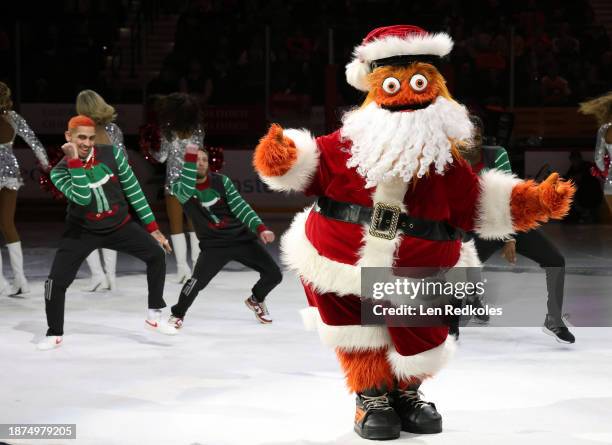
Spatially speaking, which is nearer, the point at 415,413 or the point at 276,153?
the point at 276,153

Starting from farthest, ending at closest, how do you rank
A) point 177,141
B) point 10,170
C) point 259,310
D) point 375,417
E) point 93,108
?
point 177,141 → point 10,170 → point 93,108 → point 259,310 → point 375,417

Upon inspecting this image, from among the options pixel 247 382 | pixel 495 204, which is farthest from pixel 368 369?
pixel 247 382

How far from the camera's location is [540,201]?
4.75m

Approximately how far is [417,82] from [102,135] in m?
4.38

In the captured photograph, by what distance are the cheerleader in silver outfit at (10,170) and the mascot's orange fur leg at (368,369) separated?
4.40 metres

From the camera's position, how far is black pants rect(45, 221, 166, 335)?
266 inches

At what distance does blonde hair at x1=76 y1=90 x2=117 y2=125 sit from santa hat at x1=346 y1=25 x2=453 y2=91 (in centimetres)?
367

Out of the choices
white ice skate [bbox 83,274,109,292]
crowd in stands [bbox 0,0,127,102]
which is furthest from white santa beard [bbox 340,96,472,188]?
crowd in stands [bbox 0,0,127,102]

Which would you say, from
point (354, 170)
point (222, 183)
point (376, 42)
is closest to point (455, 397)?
point (354, 170)

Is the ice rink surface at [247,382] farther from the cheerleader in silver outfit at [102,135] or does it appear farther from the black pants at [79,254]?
the cheerleader in silver outfit at [102,135]

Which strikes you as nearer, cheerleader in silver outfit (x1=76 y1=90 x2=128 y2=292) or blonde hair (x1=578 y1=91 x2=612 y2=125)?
cheerleader in silver outfit (x1=76 y1=90 x2=128 y2=292)

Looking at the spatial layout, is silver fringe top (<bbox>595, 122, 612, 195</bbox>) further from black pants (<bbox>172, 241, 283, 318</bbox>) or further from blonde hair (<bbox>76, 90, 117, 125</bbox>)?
blonde hair (<bbox>76, 90, 117, 125</bbox>)

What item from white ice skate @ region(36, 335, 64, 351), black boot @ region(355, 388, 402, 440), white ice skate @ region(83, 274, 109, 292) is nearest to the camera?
black boot @ region(355, 388, 402, 440)

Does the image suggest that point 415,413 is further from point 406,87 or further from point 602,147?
point 602,147
